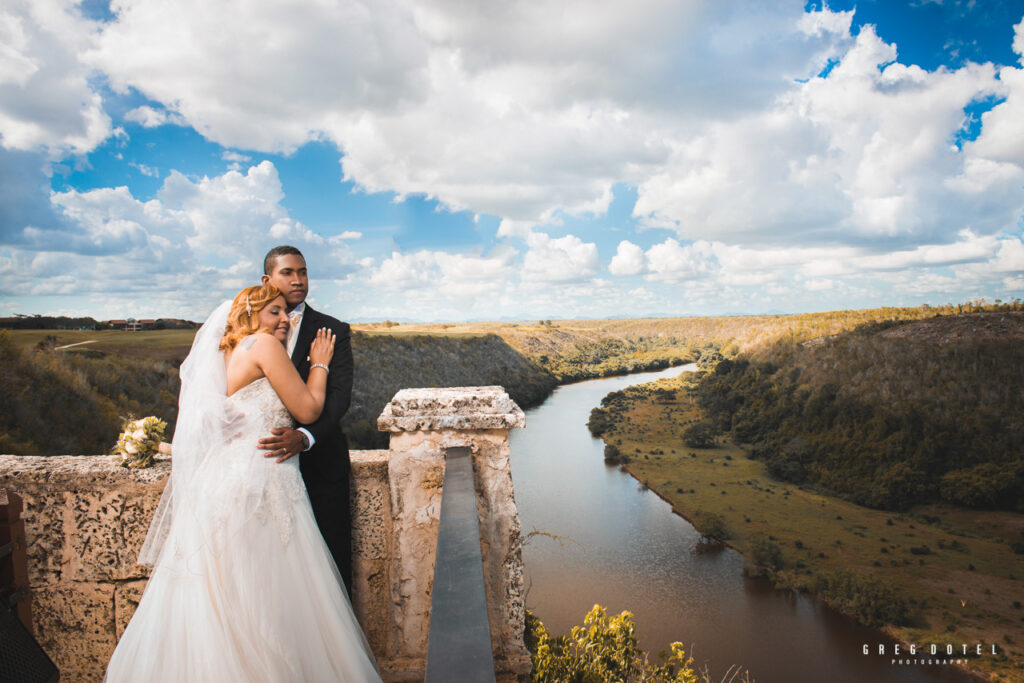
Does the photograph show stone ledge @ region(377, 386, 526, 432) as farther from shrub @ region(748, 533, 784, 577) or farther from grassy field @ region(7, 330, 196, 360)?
shrub @ region(748, 533, 784, 577)

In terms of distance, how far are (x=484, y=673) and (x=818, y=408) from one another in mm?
60188

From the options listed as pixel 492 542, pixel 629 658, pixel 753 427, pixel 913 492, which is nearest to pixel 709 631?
pixel 629 658

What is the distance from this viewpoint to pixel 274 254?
2094mm

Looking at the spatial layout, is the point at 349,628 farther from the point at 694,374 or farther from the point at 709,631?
the point at 694,374

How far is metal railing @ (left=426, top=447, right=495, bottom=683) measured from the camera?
0.95 meters

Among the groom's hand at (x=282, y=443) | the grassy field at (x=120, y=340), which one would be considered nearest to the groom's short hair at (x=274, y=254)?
the groom's hand at (x=282, y=443)

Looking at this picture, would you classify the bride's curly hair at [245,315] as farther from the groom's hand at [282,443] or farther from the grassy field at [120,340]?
the grassy field at [120,340]

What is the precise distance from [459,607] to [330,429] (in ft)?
3.25

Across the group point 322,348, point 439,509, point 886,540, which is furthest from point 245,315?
point 886,540

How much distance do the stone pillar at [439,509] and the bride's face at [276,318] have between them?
51cm

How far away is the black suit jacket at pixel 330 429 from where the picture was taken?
1.90 meters

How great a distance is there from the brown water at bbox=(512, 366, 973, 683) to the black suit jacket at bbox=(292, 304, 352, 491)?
13846 mm

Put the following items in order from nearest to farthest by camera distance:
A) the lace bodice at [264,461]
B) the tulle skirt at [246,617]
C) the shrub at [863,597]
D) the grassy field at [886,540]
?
the tulle skirt at [246,617] < the lace bodice at [264,461] < the shrub at [863,597] < the grassy field at [886,540]

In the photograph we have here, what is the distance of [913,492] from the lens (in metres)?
38.9
